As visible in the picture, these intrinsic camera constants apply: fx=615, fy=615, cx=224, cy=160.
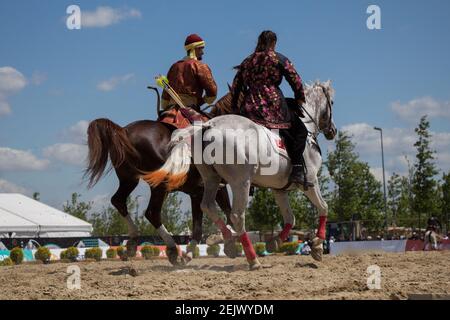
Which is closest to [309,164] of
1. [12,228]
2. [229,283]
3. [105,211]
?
[229,283]

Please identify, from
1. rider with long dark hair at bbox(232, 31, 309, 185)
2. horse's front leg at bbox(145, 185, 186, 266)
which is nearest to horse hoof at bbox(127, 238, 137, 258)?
horse's front leg at bbox(145, 185, 186, 266)

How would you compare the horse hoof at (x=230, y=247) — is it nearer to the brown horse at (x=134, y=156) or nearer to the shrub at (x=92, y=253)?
the brown horse at (x=134, y=156)

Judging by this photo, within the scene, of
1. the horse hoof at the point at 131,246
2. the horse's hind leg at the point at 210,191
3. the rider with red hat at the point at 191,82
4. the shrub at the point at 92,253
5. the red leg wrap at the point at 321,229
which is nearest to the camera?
the horse's hind leg at the point at 210,191

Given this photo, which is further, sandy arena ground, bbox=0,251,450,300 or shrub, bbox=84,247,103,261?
shrub, bbox=84,247,103,261

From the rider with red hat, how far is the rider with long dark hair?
1629 millimetres

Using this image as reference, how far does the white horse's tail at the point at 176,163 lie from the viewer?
8.20 m

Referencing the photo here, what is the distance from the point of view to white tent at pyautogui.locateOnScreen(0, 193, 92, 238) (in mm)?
32656

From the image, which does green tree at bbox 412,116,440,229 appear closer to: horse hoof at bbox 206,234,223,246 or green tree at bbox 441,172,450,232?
green tree at bbox 441,172,450,232

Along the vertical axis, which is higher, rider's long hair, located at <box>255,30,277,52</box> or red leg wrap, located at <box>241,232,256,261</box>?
rider's long hair, located at <box>255,30,277,52</box>

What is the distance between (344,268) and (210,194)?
207cm

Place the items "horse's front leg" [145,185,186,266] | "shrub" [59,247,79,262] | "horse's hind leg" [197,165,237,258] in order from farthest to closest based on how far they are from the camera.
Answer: "shrub" [59,247,79,262], "horse's front leg" [145,185,186,266], "horse's hind leg" [197,165,237,258]

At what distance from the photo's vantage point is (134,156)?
9531mm

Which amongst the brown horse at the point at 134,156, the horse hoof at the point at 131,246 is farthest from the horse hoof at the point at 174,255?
the horse hoof at the point at 131,246

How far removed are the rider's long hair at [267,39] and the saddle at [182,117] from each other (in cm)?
164
